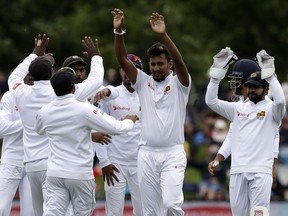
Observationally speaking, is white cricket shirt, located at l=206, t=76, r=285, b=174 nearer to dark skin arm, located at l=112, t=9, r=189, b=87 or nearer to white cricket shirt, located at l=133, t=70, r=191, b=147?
white cricket shirt, located at l=133, t=70, r=191, b=147

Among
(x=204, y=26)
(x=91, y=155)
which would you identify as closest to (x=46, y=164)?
(x=91, y=155)

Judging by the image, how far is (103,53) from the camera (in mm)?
28969

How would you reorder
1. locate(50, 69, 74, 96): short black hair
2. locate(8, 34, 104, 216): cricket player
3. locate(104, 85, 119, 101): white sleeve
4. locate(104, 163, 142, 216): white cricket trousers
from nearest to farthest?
locate(50, 69, 74, 96): short black hair, locate(8, 34, 104, 216): cricket player, locate(104, 85, 119, 101): white sleeve, locate(104, 163, 142, 216): white cricket trousers

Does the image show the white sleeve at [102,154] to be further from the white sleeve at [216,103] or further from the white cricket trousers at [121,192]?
the white sleeve at [216,103]

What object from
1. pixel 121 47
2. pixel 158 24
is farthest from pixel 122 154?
pixel 158 24

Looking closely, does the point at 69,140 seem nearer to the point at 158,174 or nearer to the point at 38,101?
the point at 38,101

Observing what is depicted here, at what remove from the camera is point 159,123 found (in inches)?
550

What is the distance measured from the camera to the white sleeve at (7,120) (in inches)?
577

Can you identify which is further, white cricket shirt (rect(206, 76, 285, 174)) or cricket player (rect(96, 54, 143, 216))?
cricket player (rect(96, 54, 143, 216))

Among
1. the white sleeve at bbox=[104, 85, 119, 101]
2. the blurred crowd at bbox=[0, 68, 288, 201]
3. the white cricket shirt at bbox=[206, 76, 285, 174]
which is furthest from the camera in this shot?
the blurred crowd at bbox=[0, 68, 288, 201]

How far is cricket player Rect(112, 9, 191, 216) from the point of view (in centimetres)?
1392

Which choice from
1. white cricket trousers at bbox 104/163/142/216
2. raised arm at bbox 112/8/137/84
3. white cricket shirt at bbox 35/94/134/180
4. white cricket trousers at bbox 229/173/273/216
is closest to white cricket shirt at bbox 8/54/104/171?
raised arm at bbox 112/8/137/84

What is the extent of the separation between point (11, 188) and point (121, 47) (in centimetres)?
264

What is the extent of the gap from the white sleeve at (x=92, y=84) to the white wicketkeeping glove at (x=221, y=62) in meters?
1.49
